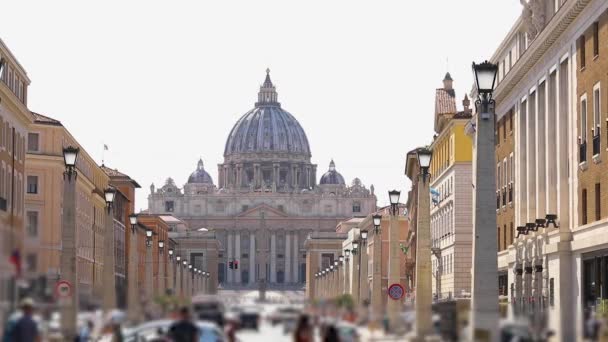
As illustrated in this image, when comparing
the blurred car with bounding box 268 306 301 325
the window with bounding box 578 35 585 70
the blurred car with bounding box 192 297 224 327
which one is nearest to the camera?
the blurred car with bounding box 268 306 301 325

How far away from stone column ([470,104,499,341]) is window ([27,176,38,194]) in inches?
2689

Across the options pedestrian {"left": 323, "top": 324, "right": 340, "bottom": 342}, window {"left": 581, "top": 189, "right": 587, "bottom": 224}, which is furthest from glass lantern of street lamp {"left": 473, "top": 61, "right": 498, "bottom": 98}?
window {"left": 581, "top": 189, "right": 587, "bottom": 224}

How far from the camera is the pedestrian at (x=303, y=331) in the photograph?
Answer: 2098cm

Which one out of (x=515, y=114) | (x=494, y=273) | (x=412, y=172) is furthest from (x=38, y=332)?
(x=412, y=172)

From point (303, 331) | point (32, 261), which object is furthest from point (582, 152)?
point (32, 261)

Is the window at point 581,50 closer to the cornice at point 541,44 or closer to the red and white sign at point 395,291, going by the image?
the cornice at point 541,44

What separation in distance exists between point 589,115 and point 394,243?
624 inches

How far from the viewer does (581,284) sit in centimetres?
5722

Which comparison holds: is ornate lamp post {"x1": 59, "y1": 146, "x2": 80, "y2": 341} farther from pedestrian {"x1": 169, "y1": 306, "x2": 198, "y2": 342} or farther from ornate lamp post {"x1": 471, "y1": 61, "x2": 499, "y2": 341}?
pedestrian {"x1": 169, "y1": 306, "x2": 198, "y2": 342}

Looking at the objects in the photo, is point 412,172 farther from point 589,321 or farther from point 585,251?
point 589,321

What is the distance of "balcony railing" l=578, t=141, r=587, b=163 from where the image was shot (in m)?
54.4

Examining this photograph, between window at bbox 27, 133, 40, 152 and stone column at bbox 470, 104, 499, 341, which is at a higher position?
window at bbox 27, 133, 40, 152

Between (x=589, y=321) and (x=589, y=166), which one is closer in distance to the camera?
(x=589, y=321)

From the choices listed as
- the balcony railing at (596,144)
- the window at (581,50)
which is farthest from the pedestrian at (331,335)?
the window at (581,50)
